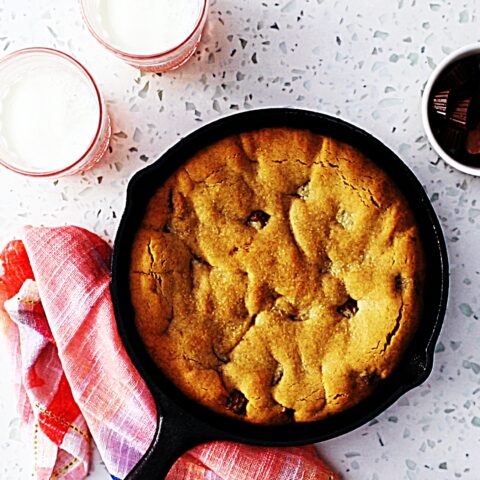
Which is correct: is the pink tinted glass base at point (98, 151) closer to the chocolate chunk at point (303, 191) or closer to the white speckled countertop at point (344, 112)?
the white speckled countertop at point (344, 112)

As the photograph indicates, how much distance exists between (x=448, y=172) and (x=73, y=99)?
2.18ft

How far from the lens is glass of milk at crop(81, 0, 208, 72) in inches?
62.1

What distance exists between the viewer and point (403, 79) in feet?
5.27

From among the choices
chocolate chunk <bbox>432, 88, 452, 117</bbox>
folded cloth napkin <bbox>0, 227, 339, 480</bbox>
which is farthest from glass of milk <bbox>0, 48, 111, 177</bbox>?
chocolate chunk <bbox>432, 88, 452, 117</bbox>

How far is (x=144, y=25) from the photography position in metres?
1.59

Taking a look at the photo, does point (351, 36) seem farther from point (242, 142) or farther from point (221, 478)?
point (221, 478)

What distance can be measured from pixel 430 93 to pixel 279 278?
41cm

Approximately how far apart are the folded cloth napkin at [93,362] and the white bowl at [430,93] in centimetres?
55

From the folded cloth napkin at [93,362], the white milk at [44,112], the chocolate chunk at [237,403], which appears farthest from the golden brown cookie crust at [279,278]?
the white milk at [44,112]

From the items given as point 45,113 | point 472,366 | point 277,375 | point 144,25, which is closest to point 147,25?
point 144,25

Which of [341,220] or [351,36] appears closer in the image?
[341,220]

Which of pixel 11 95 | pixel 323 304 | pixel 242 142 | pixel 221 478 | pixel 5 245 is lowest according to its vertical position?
pixel 221 478

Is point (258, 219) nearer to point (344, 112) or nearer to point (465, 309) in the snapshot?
point (344, 112)

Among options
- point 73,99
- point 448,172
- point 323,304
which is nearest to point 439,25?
point 448,172
